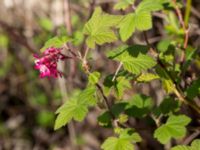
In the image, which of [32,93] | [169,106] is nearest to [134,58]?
[169,106]

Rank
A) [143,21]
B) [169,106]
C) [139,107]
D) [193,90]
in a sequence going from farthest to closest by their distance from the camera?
[139,107]
[169,106]
[193,90]
[143,21]

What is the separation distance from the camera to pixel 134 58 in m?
1.86

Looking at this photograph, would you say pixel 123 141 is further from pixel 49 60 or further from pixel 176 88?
pixel 49 60

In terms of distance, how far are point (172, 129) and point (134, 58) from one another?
0.35m

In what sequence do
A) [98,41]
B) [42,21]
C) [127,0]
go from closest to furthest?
1. [98,41]
2. [127,0]
3. [42,21]

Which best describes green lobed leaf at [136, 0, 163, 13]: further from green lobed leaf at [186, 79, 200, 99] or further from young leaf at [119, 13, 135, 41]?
green lobed leaf at [186, 79, 200, 99]

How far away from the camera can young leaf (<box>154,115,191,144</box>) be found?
195 cm

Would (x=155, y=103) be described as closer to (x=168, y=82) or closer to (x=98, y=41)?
(x=168, y=82)

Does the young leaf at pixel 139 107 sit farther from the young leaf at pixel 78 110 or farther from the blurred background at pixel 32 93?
the blurred background at pixel 32 93

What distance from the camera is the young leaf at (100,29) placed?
5.86 ft

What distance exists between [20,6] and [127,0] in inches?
112

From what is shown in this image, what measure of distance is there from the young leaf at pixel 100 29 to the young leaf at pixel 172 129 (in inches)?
18.0

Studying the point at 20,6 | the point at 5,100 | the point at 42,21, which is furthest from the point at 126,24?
the point at 5,100

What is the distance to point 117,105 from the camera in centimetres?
220
